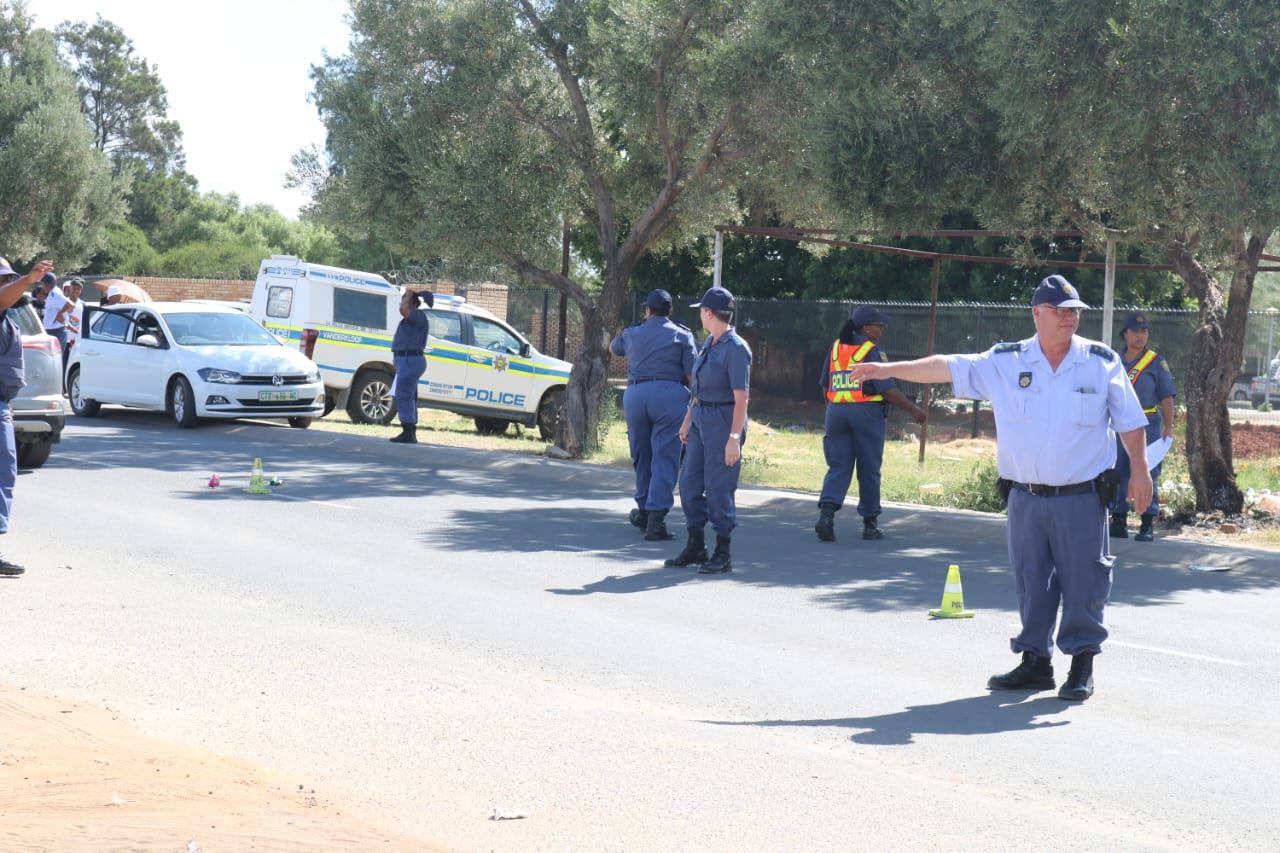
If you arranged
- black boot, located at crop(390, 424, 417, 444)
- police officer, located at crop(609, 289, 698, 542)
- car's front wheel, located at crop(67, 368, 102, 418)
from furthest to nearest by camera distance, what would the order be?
car's front wheel, located at crop(67, 368, 102, 418) → black boot, located at crop(390, 424, 417, 444) → police officer, located at crop(609, 289, 698, 542)

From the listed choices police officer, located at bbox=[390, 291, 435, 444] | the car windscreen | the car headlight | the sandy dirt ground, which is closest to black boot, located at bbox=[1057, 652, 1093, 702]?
the sandy dirt ground

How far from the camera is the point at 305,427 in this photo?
68.2 ft

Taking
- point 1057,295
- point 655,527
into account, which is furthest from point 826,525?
point 1057,295

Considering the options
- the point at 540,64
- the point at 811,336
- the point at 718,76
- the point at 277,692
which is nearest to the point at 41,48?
the point at 811,336

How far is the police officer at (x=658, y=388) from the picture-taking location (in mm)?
11094

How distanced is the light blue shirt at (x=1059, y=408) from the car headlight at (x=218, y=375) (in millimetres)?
14797

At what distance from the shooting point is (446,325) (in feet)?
74.3

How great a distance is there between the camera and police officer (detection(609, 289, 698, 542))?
A: 36.4 ft

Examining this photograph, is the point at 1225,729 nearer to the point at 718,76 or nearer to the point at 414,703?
the point at 414,703

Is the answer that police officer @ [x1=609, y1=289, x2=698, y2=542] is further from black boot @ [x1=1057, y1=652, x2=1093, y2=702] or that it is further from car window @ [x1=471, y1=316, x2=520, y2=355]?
car window @ [x1=471, y1=316, x2=520, y2=355]

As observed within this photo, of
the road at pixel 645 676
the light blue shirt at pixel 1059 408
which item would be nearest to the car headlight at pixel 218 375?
the road at pixel 645 676

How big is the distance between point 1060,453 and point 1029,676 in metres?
1.06

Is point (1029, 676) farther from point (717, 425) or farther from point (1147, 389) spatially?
point (1147, 389)

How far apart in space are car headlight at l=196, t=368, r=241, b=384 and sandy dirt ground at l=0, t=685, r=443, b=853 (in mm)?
14600
